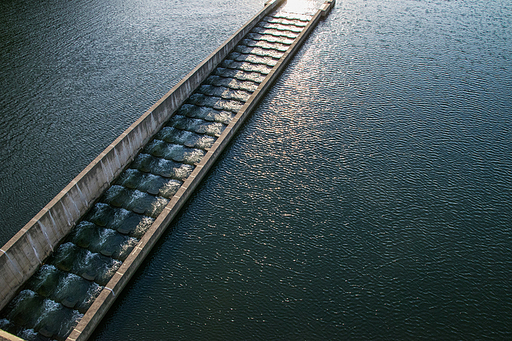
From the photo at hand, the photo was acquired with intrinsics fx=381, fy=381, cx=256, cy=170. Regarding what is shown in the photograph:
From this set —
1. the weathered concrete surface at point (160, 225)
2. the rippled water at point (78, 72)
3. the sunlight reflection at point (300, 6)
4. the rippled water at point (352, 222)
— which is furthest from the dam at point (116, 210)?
the sunlight reflection at point (300, 6)

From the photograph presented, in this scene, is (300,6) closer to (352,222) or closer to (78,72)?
(78,72)

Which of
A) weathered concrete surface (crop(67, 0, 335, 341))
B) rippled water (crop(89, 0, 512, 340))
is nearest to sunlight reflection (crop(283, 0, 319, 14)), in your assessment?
rippled water (crop(89, 0, 512, 340))

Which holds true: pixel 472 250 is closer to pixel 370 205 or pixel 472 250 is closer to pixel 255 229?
pixel 370 205

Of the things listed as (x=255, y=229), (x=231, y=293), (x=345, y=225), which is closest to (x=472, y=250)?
(x=345, y=225)

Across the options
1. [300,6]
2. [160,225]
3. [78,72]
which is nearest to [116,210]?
[160,225]

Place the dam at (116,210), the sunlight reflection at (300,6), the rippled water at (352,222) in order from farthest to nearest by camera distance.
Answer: the sunlight reflection at (300,6) → the rippled water at (352,222) → the dam at (116,210)

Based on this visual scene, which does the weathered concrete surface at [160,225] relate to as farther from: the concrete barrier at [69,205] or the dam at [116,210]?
the concrete barrier at [69,205]

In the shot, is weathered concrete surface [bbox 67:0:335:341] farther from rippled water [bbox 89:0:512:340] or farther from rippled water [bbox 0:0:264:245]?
rippled water [bbox 0:0:264:245]
